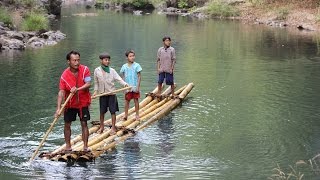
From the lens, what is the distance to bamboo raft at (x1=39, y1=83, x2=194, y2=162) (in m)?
9.38

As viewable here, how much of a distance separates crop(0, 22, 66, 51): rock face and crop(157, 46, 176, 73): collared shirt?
14937mm

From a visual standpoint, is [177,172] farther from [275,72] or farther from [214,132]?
[275,72]

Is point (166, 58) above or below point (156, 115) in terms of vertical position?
above

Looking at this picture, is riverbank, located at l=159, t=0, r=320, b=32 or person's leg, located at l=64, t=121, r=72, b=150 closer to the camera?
person's leg, located at l=64, t=121, r=72, b=150

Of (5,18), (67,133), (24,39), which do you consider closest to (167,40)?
(67,133)

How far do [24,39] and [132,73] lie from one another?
19.1m

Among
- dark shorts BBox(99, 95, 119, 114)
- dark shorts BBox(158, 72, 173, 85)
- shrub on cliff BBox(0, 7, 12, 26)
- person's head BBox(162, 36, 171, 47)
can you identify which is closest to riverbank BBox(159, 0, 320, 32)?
shrub on cliff BBox(0, 7, 12, 26)

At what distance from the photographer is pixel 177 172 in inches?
359

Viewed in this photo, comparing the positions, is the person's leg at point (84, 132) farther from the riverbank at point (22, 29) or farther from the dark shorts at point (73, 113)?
the riverbank at point (22, 29)

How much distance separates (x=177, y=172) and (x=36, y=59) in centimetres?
1588

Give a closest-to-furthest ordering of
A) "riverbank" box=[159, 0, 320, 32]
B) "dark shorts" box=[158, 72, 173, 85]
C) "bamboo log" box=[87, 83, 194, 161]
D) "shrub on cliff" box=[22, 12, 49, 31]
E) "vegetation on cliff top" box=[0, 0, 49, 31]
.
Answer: "bamboo log" box=[87, 83, 194, 161], "dark shorts" box=[158, 72, 173, 85], "vegetation on cliff top" box=[0, 0, 49, 31], "shrub on cliff" box=[22, 12, 49, 31], "riverbank" box=[159, 0, 320, 32]

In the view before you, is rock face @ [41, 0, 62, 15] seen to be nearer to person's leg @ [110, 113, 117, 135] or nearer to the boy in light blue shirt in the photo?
the boy in light blue shirt

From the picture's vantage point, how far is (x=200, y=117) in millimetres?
13211

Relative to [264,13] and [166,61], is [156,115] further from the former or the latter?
[264,13]
